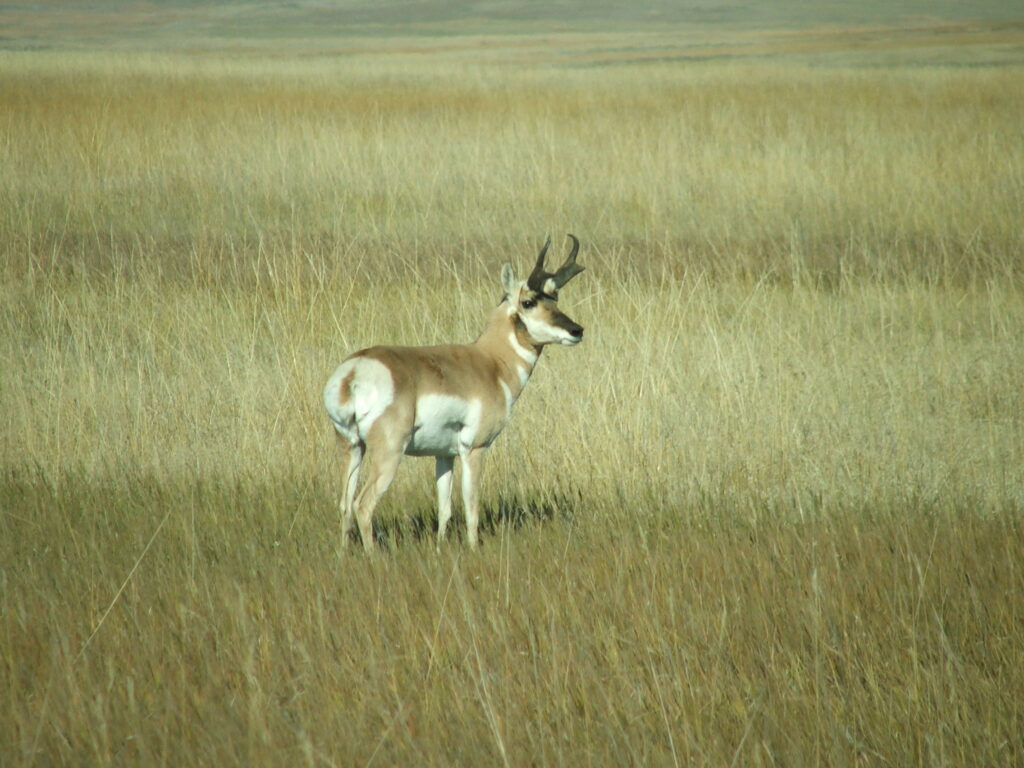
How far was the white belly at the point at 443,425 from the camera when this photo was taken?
15.5 feet

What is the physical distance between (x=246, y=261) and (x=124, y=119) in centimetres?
893

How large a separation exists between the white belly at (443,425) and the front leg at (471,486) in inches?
2.1

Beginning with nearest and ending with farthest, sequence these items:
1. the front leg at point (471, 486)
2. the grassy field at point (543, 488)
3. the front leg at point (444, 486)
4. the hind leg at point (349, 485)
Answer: the grassy field at point (543, 488) → the hind leg at point (349, 485) → the front leg at point (471, 486) → the front leg at point (444, 486)

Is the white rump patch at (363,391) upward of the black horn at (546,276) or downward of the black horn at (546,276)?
downward

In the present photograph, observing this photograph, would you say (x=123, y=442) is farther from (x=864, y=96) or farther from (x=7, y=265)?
(x=864, y=96)

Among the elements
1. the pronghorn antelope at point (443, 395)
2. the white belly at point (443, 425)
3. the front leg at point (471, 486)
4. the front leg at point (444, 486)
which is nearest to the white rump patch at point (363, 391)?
the pronghorn antelope at point (443, 395)

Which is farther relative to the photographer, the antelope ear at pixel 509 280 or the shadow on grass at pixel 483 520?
the shadow on grass at pixel 483 520

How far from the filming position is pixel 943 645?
373 centimetres

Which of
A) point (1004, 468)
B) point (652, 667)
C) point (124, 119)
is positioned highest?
point (124, 119)

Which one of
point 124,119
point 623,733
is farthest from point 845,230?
point 124,119

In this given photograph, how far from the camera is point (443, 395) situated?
4758 millimetres

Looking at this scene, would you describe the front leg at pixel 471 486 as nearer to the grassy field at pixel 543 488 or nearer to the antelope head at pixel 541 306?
the grassy field at pixel 543 488

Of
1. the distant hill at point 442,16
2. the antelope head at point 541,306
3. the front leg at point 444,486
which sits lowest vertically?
the front leg at point 444,486

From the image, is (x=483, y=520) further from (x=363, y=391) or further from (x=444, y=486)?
(x=363, y=391)
